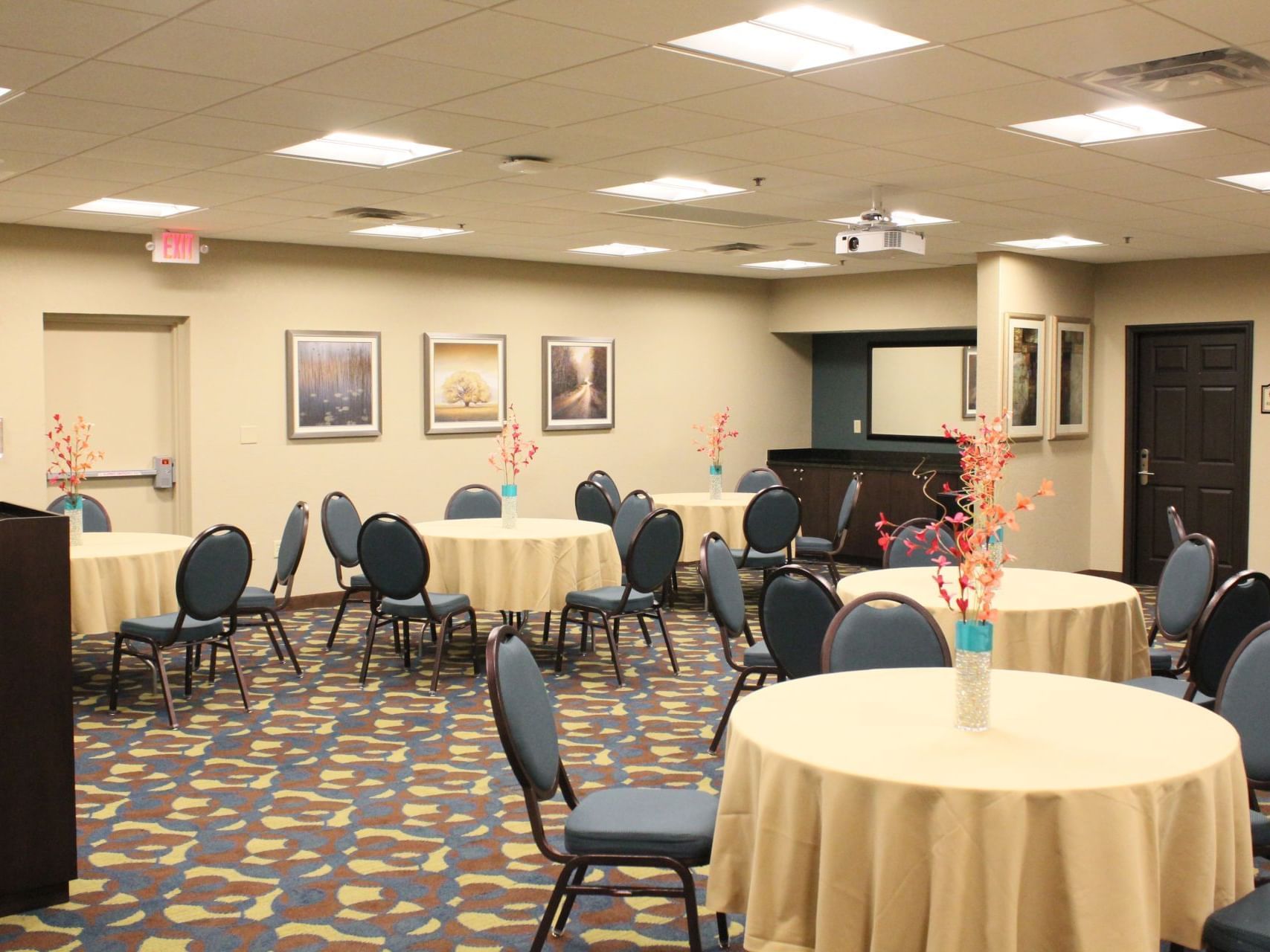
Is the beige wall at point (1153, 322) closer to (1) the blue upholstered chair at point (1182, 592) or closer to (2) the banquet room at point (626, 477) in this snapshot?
(2) the banquet room at point (626, 477)

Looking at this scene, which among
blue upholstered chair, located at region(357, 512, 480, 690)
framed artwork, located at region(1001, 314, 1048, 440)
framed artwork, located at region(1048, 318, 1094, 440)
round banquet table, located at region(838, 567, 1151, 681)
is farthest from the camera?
framed artwork, located at region(1048, 318, 1094, 440)

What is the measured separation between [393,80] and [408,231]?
4468mm

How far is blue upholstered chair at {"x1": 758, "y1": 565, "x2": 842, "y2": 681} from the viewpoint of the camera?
15.7 feet

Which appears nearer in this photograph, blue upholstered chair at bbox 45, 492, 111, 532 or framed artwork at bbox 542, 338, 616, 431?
blue upholstered chair at bbox 45, 492, 111, 532

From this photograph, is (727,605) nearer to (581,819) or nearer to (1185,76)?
(581,819)

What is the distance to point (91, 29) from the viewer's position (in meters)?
3.80

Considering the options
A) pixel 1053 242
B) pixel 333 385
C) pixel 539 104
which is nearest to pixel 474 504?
pixel 333 385

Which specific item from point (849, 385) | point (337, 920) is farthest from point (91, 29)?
point (849, 385)

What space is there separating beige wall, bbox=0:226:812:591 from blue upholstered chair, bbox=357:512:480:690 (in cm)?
273

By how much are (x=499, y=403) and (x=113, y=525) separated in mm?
3254

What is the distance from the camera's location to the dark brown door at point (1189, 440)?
34.1 ft

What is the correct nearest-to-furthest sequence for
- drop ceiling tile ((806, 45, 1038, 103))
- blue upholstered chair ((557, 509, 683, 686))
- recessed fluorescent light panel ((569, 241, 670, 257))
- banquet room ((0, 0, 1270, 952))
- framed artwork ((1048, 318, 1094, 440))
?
1. banquet room ((0, 0, 1270, 952))
2. drop ceiling tile ((806, 45, 1038, 103))
3. blue upholstered chair ((557, 509, 683, 686))
4. recessed fluorescent light panel ((569, 241, 670, 257))
5. framed artwork ((1048, 318, 1094, 440))

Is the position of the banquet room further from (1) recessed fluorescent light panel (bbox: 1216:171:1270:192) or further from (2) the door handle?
(2) the door handle

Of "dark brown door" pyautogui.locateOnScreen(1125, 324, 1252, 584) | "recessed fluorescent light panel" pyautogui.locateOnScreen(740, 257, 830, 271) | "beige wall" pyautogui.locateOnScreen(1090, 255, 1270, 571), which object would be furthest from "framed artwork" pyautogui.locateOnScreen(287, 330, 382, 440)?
"dark brown door" pyautogui.locateOnScreen(1125, 324, 1252, 584)
